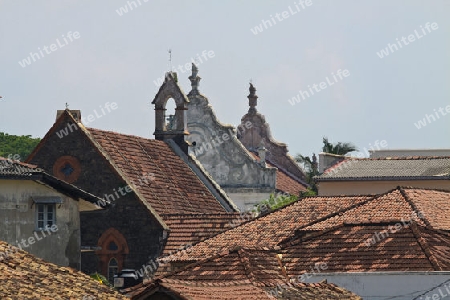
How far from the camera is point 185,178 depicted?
227 feet

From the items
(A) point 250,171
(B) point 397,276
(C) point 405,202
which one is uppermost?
(A) point 250,171

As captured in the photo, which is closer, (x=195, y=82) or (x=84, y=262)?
(x=84, y=262)

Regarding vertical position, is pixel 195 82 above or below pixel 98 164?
above

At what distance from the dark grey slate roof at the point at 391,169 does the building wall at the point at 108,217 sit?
16562 mm

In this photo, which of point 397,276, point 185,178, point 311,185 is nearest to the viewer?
point 397,276

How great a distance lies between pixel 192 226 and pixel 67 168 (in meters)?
5.22

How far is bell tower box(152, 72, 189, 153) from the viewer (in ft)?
232

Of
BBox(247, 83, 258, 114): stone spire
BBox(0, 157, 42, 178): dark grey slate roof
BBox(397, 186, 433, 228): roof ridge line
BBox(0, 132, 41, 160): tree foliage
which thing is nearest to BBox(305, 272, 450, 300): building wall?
BBox(397, 186, 433, 228): roof ridge line

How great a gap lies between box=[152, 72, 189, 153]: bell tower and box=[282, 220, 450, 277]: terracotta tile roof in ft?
68.0

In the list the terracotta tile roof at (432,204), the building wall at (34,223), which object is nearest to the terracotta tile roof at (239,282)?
the building wall at (34,223)

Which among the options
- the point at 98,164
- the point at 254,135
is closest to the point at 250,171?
the point at 254,135

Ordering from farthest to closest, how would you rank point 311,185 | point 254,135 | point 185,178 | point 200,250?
point 254,135 < point 311,185 < point 185,178 < point 200,250

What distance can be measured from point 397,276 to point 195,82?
4724 centimetres

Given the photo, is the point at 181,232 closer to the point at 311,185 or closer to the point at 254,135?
the point at 311,185
